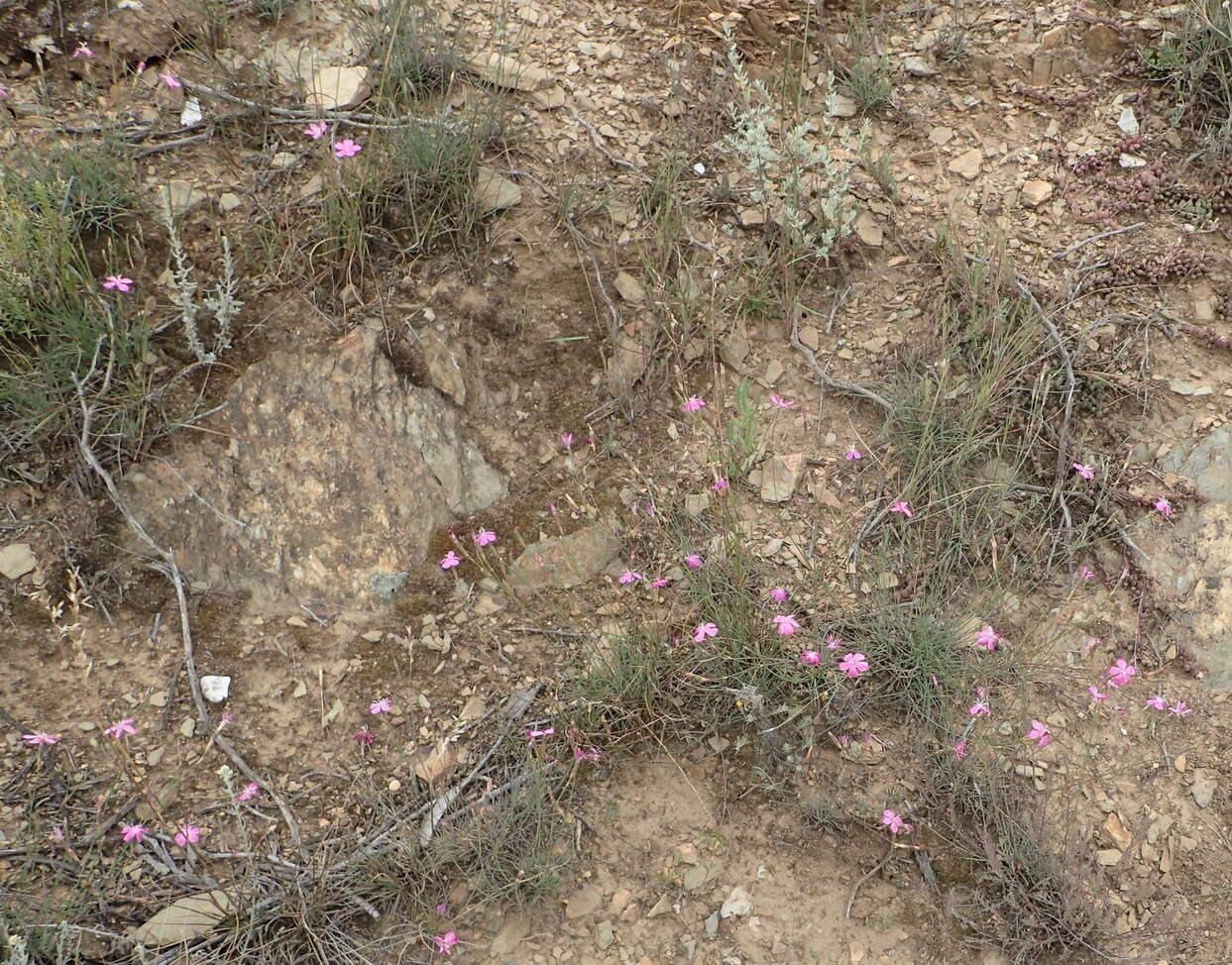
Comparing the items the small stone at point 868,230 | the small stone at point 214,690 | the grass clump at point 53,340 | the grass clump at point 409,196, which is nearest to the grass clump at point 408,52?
the grass clump at point 409,196

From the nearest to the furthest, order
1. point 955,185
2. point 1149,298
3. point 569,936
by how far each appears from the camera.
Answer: point 569,936 < point 1149,298 < point 955,185

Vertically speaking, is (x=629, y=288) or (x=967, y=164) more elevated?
(x=967, y=164)

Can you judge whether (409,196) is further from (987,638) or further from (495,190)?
(987,638)

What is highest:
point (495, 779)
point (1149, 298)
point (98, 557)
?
point (1149, 298)

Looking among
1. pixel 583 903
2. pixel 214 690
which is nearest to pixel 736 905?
pixel 583 903

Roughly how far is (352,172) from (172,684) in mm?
1778

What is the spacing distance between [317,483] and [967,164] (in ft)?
9.25

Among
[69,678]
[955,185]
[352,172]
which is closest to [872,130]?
[955,185]

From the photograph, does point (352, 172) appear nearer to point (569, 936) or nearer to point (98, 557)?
point (98, 557)

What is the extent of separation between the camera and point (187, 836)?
109 inches

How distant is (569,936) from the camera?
9.21 ft

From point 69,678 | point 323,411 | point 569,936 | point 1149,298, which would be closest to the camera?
point 569,936

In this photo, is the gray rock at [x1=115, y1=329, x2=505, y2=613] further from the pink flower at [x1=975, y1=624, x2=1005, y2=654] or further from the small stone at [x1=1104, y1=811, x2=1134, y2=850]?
the small stone at [x1=1104, y1=811, x2=1134, y2=850]

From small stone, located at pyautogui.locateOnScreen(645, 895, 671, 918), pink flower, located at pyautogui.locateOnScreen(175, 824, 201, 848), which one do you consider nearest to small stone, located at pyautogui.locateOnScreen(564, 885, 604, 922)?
small stone, located at pyautogui.locateOnScreen(645, 895, 671, 918)
